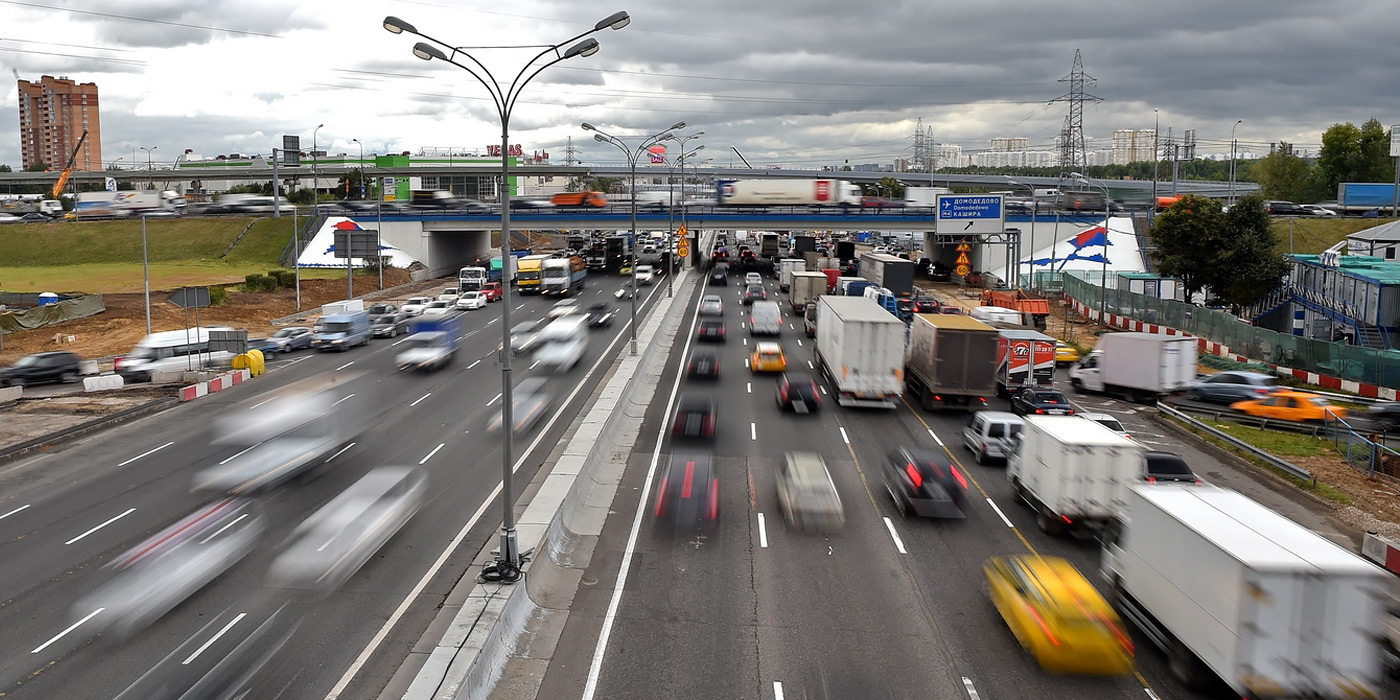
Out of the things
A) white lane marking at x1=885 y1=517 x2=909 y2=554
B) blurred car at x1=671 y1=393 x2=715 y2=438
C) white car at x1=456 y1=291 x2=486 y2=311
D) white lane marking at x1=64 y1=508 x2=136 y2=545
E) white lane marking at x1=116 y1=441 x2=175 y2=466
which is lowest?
white lane marking at x1=885 y1=517 x2=909 y2=554

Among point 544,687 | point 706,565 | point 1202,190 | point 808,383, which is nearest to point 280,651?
point 544,687

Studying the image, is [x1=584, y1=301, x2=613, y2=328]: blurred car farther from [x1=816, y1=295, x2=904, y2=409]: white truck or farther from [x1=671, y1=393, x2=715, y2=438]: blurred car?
[x1=671, y1=393, x2=715, y2=438]: blurred car

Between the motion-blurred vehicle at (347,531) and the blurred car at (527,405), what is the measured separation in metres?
6.12

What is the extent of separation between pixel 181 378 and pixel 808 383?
27.1 m

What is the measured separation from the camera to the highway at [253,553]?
14570 mm

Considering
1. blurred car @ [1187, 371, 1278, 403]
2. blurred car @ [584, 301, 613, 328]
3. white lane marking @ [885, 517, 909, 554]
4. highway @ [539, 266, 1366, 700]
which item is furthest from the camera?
blurred car @ [584, 301, 613, 328]

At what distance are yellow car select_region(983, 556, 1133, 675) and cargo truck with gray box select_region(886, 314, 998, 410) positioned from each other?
18.5m

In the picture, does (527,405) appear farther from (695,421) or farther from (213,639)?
(213,639)

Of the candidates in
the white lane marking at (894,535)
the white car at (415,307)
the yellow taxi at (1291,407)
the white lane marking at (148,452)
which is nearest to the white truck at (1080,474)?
the white lane marking at (894,535)

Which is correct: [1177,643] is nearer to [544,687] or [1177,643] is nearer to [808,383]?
[544,687]

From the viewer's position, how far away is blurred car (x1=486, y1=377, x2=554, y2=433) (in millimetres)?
31188

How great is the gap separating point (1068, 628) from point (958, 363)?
66.1ft

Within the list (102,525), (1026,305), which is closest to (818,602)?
(102,525)

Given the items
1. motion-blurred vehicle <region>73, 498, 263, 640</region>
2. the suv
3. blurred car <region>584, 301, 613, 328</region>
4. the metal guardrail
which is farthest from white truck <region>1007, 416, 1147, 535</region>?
the suv
